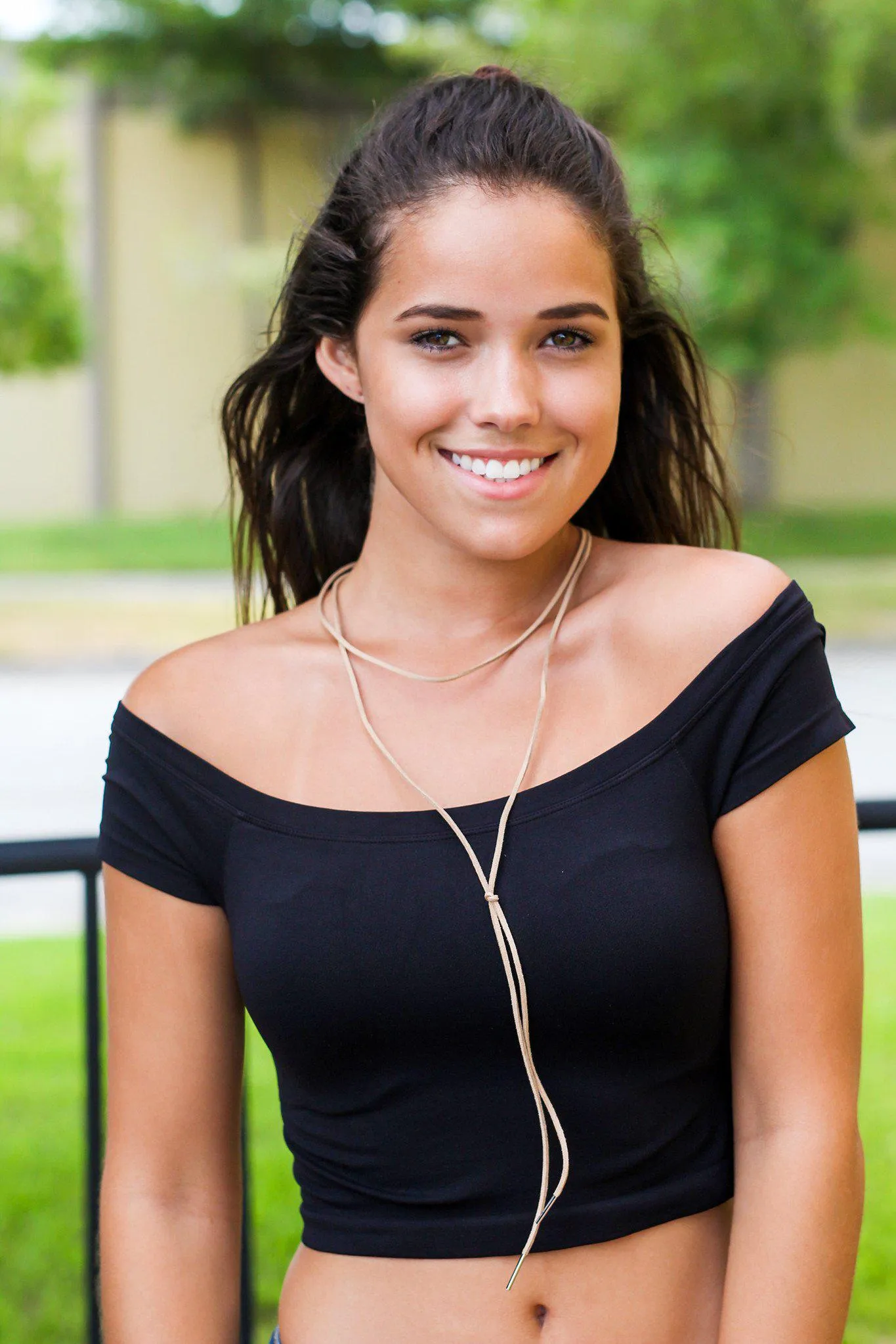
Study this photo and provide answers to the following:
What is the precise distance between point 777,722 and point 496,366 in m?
0.37

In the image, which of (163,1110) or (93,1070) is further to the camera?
(93,1070)

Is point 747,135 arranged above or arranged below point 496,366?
above

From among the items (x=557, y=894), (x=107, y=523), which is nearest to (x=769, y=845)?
(x=557, y=894)

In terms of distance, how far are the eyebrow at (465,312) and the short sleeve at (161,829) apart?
456 mm

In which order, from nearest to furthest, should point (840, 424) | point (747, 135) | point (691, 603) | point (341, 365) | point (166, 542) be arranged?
point (691, 603) < point (341, 365) < point (747, 135) < point (166, 542) < point (840, 424)

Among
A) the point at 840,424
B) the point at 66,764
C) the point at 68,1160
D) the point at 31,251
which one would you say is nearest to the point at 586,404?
the point at 68,1160

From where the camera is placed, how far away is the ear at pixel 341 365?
1.45m

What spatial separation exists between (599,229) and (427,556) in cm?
33

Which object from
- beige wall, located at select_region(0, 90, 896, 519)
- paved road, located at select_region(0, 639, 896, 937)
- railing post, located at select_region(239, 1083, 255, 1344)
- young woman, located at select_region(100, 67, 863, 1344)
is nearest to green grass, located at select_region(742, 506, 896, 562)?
beige wall, located at select_region(0, 90, 896, 519)

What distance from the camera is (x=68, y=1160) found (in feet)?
10.9

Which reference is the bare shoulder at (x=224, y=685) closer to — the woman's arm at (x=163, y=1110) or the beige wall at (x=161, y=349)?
the woman's arm at (x=163, y=1110)

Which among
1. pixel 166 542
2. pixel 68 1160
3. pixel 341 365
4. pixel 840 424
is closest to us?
pixel 341 365

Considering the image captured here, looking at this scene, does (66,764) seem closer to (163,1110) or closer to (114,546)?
(163,1110)

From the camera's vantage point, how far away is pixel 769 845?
1.27m
